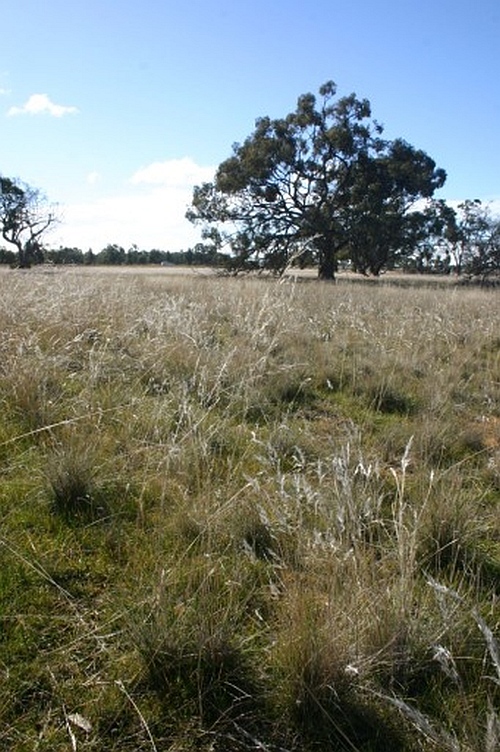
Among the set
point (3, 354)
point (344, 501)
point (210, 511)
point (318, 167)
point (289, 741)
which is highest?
point (318, 167)

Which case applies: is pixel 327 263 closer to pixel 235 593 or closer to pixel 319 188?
pixel 319 188

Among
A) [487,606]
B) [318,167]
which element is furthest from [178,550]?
[318,167]

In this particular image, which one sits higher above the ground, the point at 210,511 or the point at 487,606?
the point at 210,511

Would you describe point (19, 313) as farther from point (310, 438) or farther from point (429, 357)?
point (429, 357)

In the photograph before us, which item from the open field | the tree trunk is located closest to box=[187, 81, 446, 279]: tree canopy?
the tree trunk

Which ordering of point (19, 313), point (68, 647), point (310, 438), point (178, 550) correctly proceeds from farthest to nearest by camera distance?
point (19, 313), point (310, 438), point (178, 550), point (68, 647)

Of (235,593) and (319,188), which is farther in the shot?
(319,188)

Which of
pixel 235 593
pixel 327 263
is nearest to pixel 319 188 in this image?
pixel 327 263

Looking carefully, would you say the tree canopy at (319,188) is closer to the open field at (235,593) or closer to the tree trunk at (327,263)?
the tree trunk at (327,263)

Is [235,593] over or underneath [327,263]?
underneath

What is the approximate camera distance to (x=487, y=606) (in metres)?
1.73

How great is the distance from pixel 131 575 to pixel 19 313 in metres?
3.58

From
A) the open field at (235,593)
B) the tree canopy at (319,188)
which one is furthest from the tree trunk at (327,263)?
the open field at (235,593)

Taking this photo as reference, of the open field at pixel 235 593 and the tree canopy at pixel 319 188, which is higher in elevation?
the tree canopy at pixel 319 188
